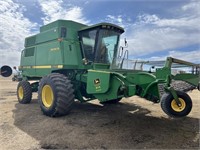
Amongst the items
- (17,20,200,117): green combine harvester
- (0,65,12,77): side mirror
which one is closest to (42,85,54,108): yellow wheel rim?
(17,20,200,117): green combine harvester

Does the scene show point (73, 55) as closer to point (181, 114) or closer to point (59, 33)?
point (59, 33)

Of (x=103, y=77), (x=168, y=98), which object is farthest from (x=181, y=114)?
(x=103, y=77)

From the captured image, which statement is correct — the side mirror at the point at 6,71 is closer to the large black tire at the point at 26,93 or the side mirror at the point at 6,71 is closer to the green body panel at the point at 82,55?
the large black tire at the point at 26,93

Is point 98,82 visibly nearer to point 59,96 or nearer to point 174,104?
point 59,96

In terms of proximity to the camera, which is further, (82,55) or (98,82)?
(82,55)

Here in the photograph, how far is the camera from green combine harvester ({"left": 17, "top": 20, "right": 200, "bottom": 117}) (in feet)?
16.3

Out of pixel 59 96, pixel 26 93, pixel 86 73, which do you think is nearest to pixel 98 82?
pixel 59 96

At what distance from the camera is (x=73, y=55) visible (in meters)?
7.24

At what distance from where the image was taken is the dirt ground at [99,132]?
4512 mm

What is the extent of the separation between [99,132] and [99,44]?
127 inches

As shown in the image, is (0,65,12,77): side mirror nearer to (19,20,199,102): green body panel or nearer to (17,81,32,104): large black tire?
(17,81,32,104): large black tire

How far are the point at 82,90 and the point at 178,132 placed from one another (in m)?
3.72

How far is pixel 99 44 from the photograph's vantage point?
24.1 feet

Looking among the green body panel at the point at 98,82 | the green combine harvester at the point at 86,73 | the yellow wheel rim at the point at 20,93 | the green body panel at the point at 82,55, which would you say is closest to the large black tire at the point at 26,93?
the green combine harvester at the point at 86,73
